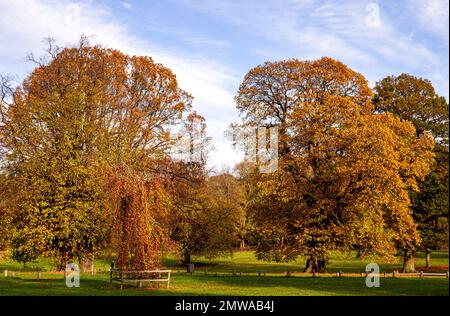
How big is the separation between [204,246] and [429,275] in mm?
24814

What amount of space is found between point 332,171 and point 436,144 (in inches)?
584

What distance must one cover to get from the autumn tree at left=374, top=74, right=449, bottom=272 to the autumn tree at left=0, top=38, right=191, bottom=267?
20582 millimetres

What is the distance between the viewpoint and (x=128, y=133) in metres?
42.1

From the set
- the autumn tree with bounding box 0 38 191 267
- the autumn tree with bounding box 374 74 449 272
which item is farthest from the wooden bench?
the autumn tree with bounding box 374 74 449 272

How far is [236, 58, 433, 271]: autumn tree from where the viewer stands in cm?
3494

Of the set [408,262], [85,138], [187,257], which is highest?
[85,138]

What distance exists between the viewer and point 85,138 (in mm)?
35312

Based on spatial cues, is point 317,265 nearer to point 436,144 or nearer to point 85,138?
point 436,144

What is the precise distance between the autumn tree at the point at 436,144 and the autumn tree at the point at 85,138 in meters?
20.6

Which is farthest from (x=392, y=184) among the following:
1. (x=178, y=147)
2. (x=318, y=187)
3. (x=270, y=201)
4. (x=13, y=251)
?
(x=13, y=251)

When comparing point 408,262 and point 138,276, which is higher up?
point 138,276

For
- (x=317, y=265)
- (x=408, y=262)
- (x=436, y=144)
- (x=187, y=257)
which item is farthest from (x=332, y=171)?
(x=187, y=257)
